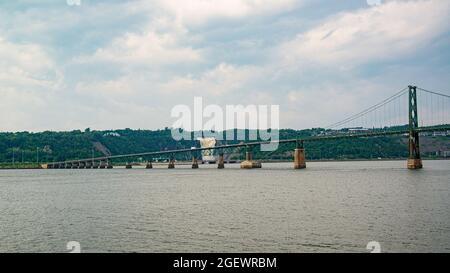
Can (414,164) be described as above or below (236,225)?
above

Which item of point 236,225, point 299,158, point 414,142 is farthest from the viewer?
point 299,158

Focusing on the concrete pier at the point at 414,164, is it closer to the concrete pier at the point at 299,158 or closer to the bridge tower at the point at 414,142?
the bridge tower at the point at 414,142

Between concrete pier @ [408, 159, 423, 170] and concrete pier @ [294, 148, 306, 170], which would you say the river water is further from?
concrete pier @ [294, 148, 306, 170]

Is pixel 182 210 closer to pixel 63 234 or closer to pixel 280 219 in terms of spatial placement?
pixel 280 219

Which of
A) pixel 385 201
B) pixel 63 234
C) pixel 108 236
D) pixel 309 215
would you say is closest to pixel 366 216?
pixel 309 215

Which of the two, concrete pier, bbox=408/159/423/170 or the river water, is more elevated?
concrete pier, bbox=408/159/423/170

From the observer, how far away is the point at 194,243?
23297 mm

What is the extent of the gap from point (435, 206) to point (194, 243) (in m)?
20.6

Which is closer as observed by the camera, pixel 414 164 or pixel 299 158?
pixel 414 164

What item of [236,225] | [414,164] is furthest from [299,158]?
[236,225]

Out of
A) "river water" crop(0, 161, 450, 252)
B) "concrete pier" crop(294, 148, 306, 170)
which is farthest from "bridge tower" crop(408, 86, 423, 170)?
"river water" crop(0, 161, 450, 252)

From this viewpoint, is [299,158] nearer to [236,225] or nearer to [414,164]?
[414,164]

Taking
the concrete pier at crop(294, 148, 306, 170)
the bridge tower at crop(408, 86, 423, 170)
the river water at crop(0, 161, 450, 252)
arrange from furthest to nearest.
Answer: the concrete pier at crop(294, 148, 306, 170) < the bridge tower at crop(408, 86, 423, 170) < the river water at crop(0, 161, 450, 252)

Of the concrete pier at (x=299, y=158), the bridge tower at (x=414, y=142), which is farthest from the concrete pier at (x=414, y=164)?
the concrete pier at (x=299, y=158)
